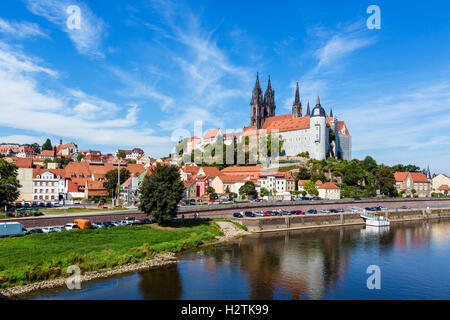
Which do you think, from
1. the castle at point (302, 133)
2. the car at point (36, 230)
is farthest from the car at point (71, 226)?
the castle at point (302, 133)

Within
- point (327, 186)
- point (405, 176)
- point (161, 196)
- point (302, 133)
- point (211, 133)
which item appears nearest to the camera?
point (161, 196)

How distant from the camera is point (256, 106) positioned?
457ft

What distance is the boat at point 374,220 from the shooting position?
59156 millimetres

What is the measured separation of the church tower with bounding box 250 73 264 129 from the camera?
138625mm

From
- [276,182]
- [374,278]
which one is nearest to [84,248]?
[374,278]

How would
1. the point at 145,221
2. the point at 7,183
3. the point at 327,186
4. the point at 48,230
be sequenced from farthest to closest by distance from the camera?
the point at 327,186 < the point at 7,183 < the point at 145,221 < the point at 48,230

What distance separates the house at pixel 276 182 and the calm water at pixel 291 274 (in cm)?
3377

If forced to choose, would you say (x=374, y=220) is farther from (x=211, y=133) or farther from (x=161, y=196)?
(x=211, y=133)

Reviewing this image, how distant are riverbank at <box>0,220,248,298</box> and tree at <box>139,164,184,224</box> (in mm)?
1863

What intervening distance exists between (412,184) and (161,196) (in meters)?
83.5

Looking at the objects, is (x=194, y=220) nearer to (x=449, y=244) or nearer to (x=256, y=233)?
(x=256, y=233)

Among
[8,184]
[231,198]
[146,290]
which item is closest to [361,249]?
[146,290]

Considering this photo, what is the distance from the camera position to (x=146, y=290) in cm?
2373
